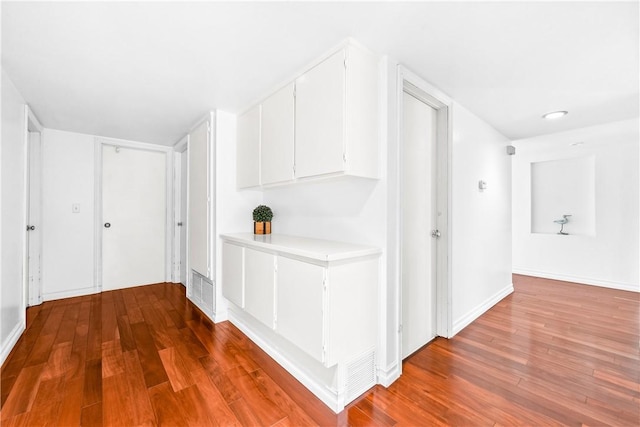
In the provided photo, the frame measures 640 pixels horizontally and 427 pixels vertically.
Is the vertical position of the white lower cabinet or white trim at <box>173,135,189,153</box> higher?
white trim at <box>173,135,189,153</box>

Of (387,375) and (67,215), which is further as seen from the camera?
(67,215)

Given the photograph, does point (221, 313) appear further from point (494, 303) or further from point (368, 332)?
point (494, 303)

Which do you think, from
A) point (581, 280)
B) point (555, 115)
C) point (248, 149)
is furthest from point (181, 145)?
point (581, 280)

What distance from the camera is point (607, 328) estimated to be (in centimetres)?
259

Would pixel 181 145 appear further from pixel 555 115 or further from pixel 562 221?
pixel 562 221

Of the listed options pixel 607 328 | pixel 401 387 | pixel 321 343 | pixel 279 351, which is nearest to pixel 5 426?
pixel 279 351

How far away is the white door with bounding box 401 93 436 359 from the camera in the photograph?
7.01 ft

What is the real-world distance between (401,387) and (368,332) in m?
0.42

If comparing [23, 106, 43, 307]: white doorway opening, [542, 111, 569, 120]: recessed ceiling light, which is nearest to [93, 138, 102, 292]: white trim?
[23, 106, 43, 307]: white doorway opening

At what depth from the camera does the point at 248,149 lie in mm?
2658

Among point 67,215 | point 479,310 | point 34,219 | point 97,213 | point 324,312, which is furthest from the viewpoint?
point 97,213

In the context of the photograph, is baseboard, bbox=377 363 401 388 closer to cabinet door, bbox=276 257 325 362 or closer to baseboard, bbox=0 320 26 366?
cabinet door, bbox=276 257 325 362

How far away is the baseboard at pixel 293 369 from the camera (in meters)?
1.59

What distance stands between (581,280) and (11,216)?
6800 mm
